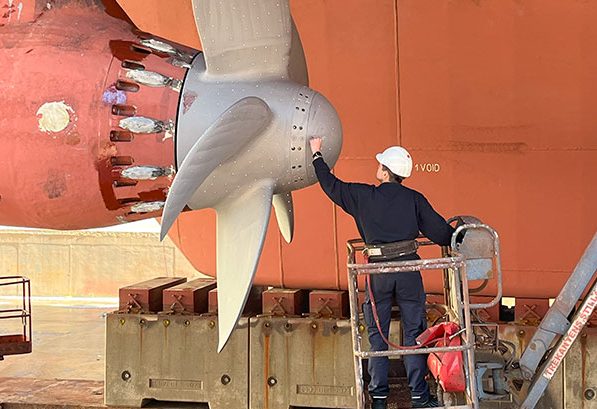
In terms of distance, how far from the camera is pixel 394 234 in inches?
278

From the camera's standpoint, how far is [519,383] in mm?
7551

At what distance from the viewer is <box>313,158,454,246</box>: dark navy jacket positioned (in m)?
7.01

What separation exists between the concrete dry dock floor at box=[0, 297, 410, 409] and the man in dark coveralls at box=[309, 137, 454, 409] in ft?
2.02

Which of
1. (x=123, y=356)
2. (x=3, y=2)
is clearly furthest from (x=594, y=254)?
(x=123, y=356)

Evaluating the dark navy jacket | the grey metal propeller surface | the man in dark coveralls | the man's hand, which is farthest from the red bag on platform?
the man's hand

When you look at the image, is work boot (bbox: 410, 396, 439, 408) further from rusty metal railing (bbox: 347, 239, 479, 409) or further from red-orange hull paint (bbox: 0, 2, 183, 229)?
red-orange hull paint (bbox: 0, 2, 183, 229)

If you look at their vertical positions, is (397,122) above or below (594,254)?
above

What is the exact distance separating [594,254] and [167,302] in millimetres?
5059

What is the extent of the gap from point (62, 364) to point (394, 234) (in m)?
8.41

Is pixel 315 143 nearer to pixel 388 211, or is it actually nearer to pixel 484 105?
pixel 388 211

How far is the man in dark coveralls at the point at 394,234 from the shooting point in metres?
6.99

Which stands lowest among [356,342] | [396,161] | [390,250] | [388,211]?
[356,342]

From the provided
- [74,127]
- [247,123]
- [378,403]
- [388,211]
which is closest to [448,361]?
[378,403]

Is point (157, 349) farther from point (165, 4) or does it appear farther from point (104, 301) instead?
point (104, 301)
